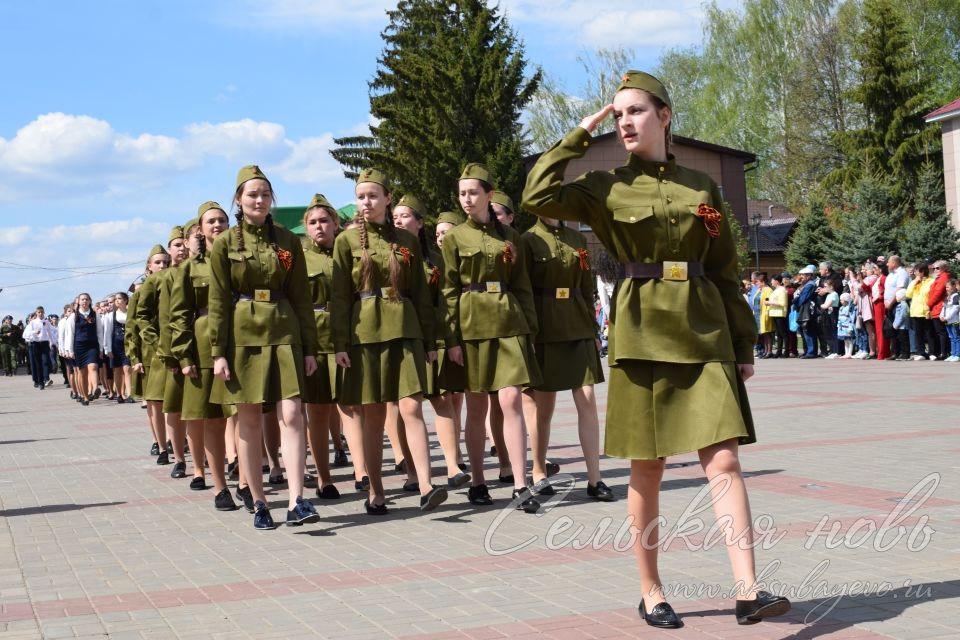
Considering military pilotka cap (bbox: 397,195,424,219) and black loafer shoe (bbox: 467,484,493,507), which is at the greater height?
military pilotka cap (bbox: 397,195,424,219)

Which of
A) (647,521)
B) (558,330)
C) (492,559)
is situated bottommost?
(492,559)

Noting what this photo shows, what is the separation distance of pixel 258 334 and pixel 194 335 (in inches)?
58.2

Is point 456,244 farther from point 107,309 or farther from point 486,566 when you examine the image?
point 107,309

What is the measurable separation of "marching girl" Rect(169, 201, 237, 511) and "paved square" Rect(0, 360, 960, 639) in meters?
0.44

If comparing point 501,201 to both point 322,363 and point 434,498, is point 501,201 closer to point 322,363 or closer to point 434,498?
point 322,363

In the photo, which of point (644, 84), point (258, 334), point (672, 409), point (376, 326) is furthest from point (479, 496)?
point (644, 84)

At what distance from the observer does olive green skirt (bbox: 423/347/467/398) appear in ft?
28.5

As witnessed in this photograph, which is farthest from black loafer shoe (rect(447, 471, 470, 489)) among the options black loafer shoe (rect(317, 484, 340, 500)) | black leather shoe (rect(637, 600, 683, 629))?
black leather shoe (rect(637, 600, 683, 629))

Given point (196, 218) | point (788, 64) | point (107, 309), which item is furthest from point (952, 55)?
point (196, 218)

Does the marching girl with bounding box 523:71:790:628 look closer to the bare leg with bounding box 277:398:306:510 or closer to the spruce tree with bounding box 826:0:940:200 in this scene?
the bare leg with bounding box 277:398:306:510

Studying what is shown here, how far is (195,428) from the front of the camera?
9812 mm

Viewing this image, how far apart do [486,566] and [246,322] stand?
246 centimetres

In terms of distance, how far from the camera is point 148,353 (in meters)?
12.1

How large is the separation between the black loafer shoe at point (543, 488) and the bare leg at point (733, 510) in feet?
11.4
